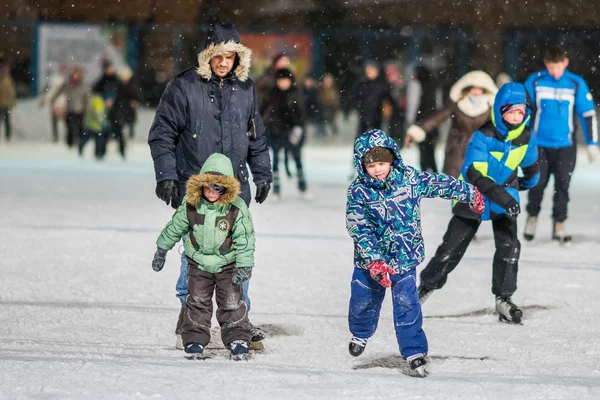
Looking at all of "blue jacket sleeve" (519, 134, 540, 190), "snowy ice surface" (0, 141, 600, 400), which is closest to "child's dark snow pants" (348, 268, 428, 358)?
"snowy ice surface" (0, 141, 600, 400)

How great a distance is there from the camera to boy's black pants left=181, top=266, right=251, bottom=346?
208 inches

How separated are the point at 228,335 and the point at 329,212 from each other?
6805mm

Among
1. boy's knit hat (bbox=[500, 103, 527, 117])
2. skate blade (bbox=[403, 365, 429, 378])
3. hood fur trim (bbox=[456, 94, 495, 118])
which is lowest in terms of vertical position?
skate blade (bbox=[403, 365, 429, 378])

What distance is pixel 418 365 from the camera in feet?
16.4

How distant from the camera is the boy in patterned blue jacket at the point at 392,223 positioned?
4.98 meters

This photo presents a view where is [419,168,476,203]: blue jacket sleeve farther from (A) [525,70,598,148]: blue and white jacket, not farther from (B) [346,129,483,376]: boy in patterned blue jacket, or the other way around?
(A) [525,70,598,148]: blue and white jacket

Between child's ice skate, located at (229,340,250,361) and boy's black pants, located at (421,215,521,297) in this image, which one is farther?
boy's black pants, located at (421,215,521,297)

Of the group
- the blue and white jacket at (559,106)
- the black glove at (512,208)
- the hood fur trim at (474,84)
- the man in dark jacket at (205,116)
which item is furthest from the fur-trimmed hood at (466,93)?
the man in dark jacket at (205,116)

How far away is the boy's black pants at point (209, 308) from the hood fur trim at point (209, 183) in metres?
0.31

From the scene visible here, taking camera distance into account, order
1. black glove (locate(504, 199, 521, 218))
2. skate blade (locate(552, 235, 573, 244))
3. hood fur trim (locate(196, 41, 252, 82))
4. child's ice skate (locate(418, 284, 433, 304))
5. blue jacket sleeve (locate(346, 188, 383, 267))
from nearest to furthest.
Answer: blue jacket sleeve (locate(346, 188, 383, 267)) → hood fur trim (locate(196, 41, 252, 82)) → black glove (locate(504, 199, 521, 218)) → child's ice skate (locate(418, 284, 433, 304)) → skate blade (locate(552, 235, 573, 244))

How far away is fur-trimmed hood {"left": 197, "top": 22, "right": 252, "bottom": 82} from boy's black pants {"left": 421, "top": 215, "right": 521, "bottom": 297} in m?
1.63

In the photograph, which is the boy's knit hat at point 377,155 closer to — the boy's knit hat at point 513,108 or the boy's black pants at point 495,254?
the boy's knit hat at point 513,108

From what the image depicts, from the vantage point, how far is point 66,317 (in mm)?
6219

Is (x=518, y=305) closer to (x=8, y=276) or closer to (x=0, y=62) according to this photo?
(x=8, y=276)
